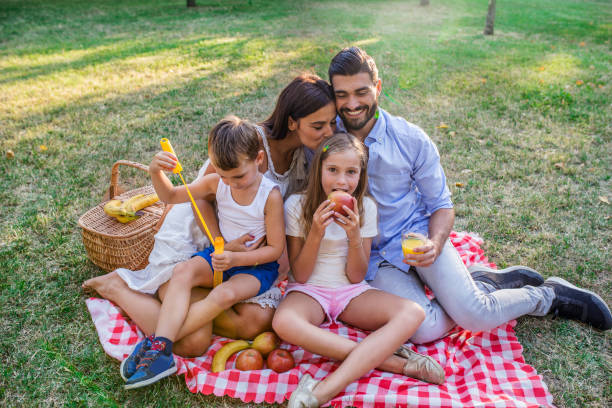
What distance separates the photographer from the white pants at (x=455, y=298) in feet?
9.32

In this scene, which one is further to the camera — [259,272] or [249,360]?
[259,272]

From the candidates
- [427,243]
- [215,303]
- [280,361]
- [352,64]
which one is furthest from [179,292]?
[352,64]

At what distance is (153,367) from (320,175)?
1526mm

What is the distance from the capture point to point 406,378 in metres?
2.62

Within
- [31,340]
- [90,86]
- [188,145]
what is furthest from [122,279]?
[90,86]

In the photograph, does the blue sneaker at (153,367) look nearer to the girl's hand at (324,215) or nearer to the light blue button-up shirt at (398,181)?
the girl's hand at (324,215)

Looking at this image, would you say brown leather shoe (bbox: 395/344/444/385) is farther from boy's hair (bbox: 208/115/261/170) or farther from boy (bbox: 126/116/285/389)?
boy's hair (bbox: 208/115/261/170)

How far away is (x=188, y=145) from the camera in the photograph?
18.3 ft

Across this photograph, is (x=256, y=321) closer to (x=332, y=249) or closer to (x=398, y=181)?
(x=332, y=249)

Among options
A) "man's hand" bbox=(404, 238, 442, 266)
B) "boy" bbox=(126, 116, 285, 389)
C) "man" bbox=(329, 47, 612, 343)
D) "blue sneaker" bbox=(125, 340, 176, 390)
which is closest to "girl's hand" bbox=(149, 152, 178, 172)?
"boy" bbox=(126, 116, 285, 389)

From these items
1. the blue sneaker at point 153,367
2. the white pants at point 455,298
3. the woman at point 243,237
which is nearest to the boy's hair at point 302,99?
the woman at point 243,237

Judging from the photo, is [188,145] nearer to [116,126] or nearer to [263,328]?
[116,126]

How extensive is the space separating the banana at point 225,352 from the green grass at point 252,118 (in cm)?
23

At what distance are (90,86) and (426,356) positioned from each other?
728 centimetres
